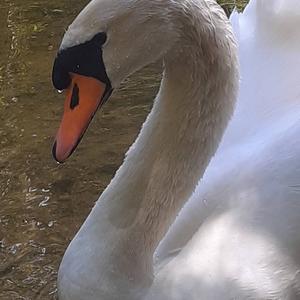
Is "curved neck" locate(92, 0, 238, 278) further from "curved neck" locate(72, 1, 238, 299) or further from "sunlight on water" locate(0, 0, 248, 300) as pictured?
"sunlight on water" locate(0, 0, 248, 300)

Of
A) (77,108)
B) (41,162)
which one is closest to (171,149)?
(77,108)

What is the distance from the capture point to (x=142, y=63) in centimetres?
243

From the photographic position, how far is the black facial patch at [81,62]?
2322 millimetres

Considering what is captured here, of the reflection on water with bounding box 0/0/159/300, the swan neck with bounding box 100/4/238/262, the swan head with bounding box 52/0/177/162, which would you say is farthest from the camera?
the reflection on water with bounding box 0/0/159/300

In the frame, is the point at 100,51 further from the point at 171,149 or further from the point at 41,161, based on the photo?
the point at 41,161

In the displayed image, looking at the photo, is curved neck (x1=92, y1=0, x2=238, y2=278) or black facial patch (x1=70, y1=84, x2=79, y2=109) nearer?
black facial patch (x1=70, y1=84, x2=79, y2=109)

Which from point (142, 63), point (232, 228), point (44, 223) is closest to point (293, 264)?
point (232, 228)

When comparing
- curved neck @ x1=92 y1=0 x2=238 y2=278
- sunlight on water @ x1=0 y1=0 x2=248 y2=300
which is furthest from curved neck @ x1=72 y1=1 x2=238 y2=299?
sunlight on water @ x1=0 y1=0 x2=248 y2=300

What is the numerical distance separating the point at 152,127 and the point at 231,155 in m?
0.48

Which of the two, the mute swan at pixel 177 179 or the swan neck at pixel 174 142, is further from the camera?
the swan neck at pixel 174 142

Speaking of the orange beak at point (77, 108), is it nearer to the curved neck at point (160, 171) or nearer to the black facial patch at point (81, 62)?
the black facial patch at point (81, 62)

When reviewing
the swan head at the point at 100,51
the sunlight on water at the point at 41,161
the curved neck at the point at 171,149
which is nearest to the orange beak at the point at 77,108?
the swan head at the point at 100,51

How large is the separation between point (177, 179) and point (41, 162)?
1.44 m

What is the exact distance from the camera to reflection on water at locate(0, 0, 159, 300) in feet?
10.9
